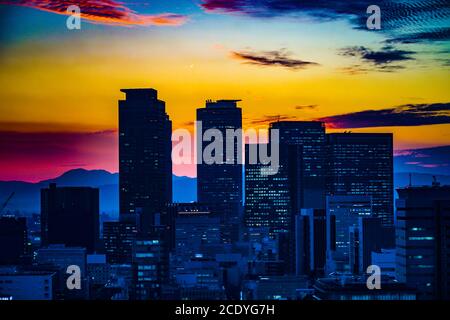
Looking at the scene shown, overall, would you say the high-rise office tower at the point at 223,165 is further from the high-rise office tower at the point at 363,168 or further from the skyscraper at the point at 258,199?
the high-rise office tower at the point at 363,168

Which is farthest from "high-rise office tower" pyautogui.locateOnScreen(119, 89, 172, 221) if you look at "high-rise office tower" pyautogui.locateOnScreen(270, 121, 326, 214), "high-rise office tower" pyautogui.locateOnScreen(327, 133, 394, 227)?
"high-rise office tower" pyautogui.locateOnScreen(327, 133, 394, 227)

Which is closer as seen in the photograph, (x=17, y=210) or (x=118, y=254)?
(x=17, y=210)

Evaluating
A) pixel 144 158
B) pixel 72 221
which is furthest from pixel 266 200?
pixel 72 221

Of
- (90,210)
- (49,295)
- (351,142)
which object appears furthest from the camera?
(351,142)

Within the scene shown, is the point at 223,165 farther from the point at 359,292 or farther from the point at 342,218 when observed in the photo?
the point at 359,292

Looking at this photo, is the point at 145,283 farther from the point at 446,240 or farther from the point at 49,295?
the point at 446,240
